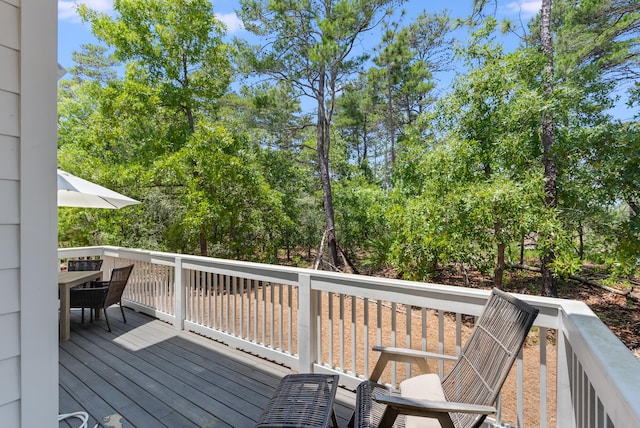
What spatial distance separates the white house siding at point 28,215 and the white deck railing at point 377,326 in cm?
186

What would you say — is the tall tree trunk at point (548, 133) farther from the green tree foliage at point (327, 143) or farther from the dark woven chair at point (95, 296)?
the dark woven chair at point (95, 296)

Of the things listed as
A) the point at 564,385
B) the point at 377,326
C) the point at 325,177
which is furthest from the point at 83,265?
the point at 325,177

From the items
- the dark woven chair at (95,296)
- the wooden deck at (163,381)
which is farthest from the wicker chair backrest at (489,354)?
the dark woven chair at (95,296)

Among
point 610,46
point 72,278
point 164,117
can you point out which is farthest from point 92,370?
point 610,46

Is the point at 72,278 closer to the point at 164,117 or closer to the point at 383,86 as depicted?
the point at 164,117

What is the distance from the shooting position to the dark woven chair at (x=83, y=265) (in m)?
5.36

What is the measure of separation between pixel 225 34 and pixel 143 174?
4916 mm

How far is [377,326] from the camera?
2.57 m

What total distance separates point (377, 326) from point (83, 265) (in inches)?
204

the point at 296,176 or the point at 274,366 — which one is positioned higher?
the point at 296,176

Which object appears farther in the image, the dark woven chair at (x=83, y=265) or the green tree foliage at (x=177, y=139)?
the green tree foliage at (x=177, y=139)

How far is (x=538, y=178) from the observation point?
6207 millimetres

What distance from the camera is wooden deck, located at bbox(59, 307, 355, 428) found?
247 centimetres

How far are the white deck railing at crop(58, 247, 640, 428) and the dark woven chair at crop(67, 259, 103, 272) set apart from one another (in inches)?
9.6
